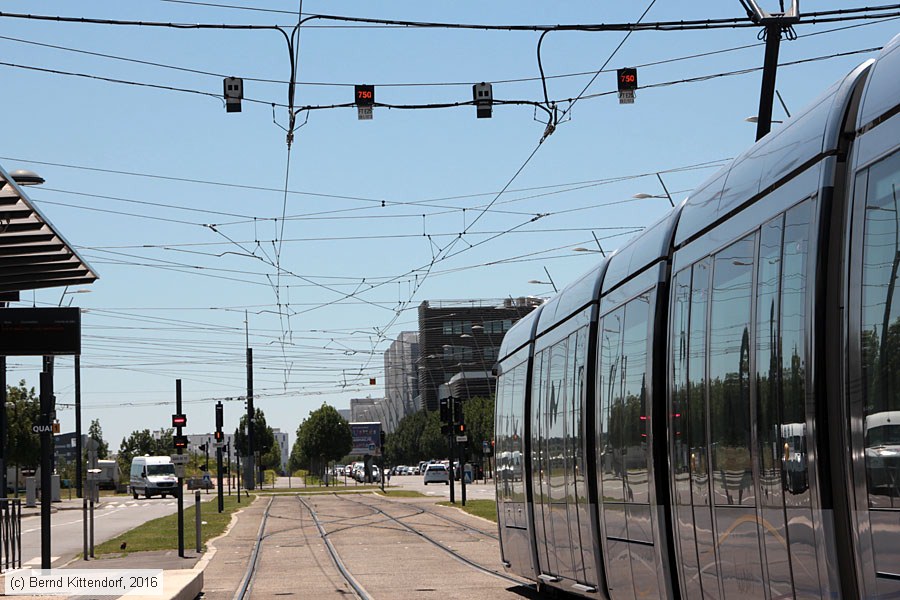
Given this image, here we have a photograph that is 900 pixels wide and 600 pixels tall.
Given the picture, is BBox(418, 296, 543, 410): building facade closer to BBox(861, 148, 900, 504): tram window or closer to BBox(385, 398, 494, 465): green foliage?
BBox(385, 398, 494, 465): green foliage

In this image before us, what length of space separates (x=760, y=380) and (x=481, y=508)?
127 feet

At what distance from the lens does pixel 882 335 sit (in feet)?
18.7

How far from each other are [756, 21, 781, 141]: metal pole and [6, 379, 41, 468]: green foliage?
62.9 m

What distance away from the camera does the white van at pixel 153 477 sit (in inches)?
3248

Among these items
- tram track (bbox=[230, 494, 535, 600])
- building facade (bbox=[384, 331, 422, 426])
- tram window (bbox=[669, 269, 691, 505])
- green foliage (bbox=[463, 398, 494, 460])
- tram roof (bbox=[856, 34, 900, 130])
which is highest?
building facade (bbox=[384, 331, 422, 426])

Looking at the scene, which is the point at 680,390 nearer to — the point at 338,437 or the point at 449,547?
the point at 449,547

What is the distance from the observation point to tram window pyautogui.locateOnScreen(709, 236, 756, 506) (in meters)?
7.62

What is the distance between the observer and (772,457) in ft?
23.0

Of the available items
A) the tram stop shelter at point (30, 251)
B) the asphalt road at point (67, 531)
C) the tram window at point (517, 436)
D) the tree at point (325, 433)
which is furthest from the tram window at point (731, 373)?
the tree at point (325, 433)

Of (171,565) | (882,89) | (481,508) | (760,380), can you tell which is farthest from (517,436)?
(481,508)

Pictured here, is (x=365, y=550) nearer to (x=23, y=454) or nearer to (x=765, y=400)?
(x=765, y=400)

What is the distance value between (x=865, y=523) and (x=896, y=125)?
1.73m

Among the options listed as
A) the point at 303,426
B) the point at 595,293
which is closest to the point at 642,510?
the point at 595,293

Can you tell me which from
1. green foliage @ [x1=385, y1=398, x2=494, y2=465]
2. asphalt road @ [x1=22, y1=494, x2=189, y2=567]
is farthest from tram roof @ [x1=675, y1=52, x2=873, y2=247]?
green foliage @ [x1=385, y1=398, x2=494, y2=465]
